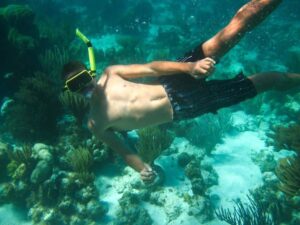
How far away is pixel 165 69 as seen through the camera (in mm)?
3750

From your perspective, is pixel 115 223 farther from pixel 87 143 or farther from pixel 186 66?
pixel 186 66

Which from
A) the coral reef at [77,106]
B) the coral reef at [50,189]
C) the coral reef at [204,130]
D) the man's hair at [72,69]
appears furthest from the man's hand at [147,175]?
the coral reef at [204,130]

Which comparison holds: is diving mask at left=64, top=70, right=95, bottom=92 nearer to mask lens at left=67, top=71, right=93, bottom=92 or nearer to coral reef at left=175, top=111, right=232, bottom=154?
mask lens at left=67, top=71, right=93, bottom=92

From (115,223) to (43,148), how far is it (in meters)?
2.16

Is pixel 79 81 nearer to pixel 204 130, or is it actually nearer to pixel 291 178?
pixel 291 178

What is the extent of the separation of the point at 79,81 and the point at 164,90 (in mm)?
1280

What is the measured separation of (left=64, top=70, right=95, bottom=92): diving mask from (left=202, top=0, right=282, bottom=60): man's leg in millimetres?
1897

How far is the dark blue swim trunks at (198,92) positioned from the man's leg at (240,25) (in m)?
0.20

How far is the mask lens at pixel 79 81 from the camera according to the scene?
3455 millimetres

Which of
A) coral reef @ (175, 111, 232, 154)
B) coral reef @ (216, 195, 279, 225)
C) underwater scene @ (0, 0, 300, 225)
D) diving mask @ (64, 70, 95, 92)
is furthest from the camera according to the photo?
coral reef @ (175, 111, 232, 154)

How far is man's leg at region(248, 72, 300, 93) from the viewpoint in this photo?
447 centimetres

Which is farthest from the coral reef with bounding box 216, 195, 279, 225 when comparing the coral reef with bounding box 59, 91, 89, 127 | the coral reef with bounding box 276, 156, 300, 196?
the coral reef with bounding box 59, 91, 89, 127

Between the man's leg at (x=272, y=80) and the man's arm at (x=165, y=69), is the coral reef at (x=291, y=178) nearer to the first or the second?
the man's leg at (x=272, y=80)

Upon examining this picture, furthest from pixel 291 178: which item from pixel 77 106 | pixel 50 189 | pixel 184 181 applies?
pixel 77 106
